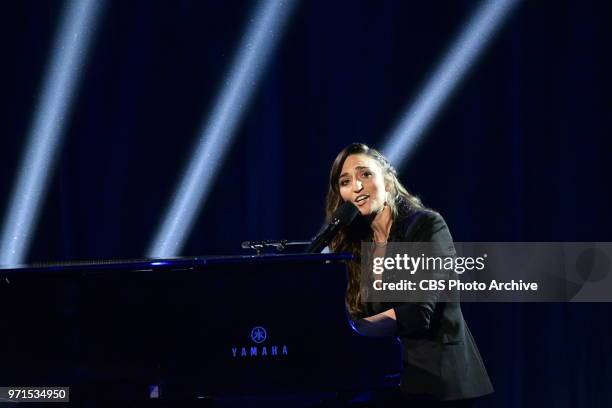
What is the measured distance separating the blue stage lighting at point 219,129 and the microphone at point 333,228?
1511mm

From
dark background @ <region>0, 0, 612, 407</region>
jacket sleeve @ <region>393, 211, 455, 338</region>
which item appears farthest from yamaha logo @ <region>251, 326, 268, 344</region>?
dark background @ <region>0, 0, 612, 407</region>

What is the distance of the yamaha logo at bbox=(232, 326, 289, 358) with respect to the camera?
192 centimetres

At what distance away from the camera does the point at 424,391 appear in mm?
2189

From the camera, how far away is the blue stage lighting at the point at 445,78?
3.67 meters

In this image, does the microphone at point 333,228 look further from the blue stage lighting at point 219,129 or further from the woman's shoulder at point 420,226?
the blue stage lighting at point 219,129

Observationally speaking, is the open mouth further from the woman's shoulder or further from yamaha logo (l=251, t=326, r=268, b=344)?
yamaha logo (l=251, t=326, r=268, b=344)

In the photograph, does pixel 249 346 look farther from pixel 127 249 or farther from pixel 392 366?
pixel 127 249

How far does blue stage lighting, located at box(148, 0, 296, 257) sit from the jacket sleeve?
5.11 feet

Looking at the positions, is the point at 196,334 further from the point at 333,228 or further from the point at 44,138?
the point at 44,138

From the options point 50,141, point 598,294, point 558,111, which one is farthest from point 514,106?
point 50,141

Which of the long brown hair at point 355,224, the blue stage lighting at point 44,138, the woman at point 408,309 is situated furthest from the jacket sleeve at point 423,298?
the blue stage lighting at point 44,138

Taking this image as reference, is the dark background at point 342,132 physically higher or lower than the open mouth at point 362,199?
higher

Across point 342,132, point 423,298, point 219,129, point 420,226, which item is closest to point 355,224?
point 420,226

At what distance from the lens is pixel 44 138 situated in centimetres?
356
